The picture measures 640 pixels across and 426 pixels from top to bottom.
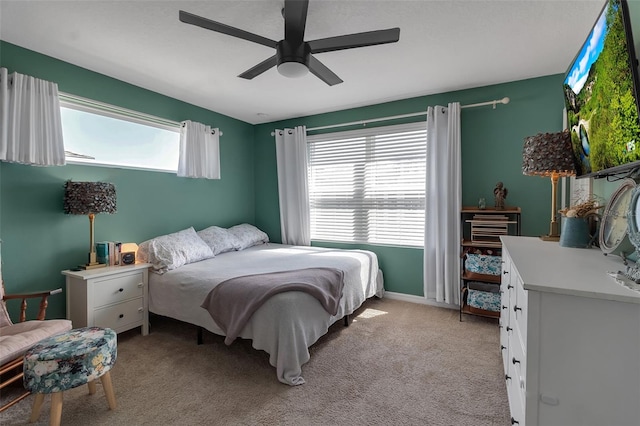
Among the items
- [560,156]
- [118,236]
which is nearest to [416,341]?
[560,156]

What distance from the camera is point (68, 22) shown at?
6.73 feet

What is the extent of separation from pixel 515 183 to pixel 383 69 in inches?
72.5

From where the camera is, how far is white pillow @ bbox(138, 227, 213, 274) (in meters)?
2.85

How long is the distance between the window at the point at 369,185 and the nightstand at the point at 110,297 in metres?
2.29

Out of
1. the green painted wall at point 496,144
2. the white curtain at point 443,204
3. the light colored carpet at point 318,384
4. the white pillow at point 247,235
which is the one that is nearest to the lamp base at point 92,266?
the light colored carpet at point 318,384

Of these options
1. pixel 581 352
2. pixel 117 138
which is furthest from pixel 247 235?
pixel 581 352

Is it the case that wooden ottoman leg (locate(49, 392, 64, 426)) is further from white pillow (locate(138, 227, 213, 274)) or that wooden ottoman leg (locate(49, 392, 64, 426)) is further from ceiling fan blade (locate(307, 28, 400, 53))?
ceiling fan blade (locate(307, 28, 400, 53))

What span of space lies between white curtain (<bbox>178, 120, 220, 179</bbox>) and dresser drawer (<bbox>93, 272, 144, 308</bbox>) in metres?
1.35

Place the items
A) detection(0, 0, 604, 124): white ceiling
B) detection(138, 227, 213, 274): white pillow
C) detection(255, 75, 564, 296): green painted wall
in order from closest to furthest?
detection(0, 0, 604, 124): white ceiling < detection(138, 227, 213, 274): white pillow < detection(255, 75, 564, 296): green painted wall

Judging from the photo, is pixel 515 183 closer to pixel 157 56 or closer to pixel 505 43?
pixel 505 43

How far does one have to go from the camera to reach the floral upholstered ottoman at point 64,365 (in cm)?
153

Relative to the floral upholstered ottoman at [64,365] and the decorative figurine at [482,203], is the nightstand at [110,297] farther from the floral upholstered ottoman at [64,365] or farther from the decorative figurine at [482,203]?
the decorative figurine at [482,203]

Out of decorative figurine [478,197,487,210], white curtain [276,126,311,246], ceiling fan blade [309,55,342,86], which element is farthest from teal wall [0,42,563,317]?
ceiling fan blade [309,55,342,86]

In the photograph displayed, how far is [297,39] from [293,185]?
256 centimetres
